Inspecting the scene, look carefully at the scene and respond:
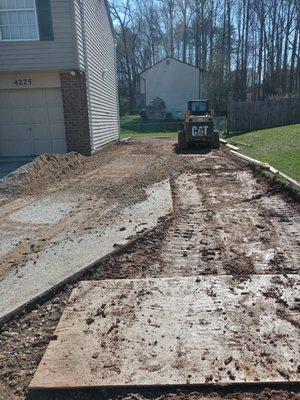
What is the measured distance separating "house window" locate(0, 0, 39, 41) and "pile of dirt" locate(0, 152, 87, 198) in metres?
4.51

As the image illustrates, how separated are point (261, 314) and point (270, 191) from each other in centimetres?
466

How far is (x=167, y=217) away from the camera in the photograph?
6039 mm

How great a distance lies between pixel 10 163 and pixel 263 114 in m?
16.1

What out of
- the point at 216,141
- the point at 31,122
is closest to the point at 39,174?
the point at 31,122

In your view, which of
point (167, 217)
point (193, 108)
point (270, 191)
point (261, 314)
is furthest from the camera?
point (193, 108)

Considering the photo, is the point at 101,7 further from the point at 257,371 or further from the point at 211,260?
the point at 257,371

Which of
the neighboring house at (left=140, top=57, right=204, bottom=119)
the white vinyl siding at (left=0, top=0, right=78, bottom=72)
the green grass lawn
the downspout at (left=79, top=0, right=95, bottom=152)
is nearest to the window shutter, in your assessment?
the white vinyl siding at (left=0, top=0, right=78, bottom=72)

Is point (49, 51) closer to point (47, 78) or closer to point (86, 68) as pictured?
point (47, 78)

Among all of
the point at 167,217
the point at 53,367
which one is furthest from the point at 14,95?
the point at 53,367

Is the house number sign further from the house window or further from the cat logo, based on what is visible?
the cat logo

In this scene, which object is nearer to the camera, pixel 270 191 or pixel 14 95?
pixel 270 191

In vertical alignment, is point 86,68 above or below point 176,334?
above

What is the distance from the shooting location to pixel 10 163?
1248 cm

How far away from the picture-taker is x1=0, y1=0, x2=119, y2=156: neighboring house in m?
12.4
